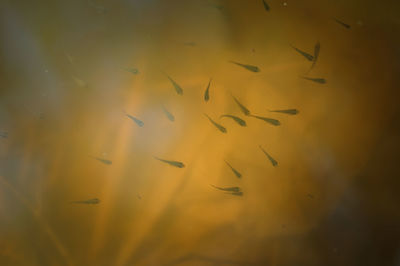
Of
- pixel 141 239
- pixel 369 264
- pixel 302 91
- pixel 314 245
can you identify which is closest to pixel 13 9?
pixel 141 239

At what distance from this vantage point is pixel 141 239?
5.59 ft

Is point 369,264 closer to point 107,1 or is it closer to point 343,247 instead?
point 343,247

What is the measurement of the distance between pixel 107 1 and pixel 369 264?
164 cm

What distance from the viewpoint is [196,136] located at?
65.9 inches

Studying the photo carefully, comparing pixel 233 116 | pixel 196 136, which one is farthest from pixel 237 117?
pixel 196 136

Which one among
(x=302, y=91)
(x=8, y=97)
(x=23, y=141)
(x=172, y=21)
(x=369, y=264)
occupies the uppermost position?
(x=172, y=21)

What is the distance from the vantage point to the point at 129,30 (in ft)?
5.44

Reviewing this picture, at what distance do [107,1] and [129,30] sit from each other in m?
0.16

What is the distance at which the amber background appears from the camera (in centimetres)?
164

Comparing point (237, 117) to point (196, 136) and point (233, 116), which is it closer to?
point (233, 116)

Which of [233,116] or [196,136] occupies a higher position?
[233,116]

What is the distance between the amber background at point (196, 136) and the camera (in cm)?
164

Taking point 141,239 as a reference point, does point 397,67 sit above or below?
above

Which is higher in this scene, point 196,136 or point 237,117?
point 237,117
